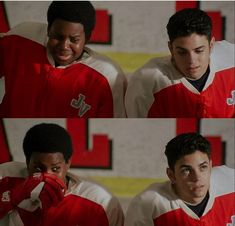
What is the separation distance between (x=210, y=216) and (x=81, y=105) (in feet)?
0.95

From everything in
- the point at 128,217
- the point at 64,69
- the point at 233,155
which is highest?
the point at 64,69

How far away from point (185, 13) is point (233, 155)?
0.85 ft

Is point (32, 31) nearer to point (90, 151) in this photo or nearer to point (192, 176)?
point (90, 151)

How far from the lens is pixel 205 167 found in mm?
828

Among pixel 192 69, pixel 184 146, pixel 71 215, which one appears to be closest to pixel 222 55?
pixel 192 69

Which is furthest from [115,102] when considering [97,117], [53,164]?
[53,164]

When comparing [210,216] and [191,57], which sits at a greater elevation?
[191,57]

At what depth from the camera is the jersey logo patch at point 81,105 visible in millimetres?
836

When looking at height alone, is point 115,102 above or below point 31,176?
above

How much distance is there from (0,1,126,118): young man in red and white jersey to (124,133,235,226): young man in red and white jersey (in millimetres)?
129

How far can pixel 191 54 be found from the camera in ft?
2.61

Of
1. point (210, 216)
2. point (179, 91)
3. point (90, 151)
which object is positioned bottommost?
point (210, 216)

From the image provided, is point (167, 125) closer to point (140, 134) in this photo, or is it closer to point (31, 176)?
point (140, 134)

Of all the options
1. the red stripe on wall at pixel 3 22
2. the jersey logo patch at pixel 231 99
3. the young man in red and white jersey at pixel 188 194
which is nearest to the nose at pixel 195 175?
the young man in red and white jersey at pixel 188 194
